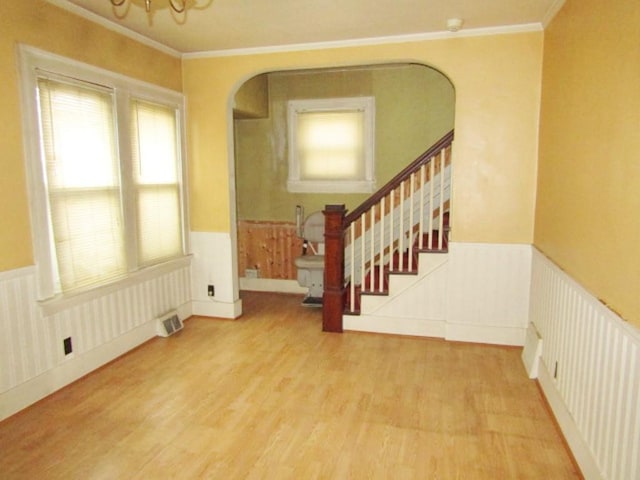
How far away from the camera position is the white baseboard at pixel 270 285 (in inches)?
225

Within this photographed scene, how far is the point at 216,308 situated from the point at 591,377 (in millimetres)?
3475

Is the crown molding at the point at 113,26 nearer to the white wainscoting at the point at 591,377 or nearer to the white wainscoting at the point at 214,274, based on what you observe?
the white wainscoting at the point at 214,274

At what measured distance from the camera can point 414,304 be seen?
13.4 ft

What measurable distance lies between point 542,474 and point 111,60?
3.97 meters

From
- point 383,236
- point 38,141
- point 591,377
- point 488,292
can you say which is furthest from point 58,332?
point 488,292

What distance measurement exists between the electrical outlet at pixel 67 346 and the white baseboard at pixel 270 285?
2856 mm

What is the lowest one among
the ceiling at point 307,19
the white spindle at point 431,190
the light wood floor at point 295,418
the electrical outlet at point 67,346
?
the light wood floor at point 295,418

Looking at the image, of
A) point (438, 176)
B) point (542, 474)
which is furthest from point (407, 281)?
point (542, 474)

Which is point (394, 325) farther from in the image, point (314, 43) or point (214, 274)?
Answer: point (314, 43)

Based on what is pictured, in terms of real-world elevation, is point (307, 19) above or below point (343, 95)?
above

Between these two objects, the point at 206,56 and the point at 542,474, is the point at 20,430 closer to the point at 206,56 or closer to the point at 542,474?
the point at 542,474

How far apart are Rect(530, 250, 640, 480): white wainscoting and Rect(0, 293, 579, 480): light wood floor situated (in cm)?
20

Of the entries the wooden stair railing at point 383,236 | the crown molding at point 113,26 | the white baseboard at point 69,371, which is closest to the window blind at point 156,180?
the crown molding at point 113,26

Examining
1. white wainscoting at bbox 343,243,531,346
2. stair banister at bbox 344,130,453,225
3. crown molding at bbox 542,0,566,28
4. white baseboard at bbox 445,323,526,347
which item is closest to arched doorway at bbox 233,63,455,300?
stair banister at bbox 344,130,453,225
